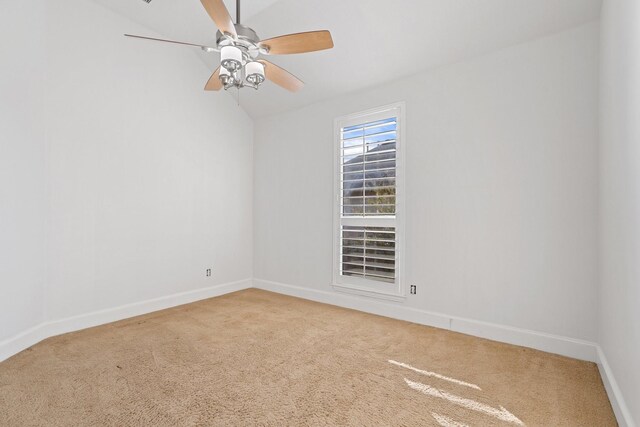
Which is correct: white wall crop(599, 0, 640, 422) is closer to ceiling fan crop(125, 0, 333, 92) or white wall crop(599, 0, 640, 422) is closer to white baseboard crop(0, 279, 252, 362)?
ceiling fan crop(125, 0, 333, 92)

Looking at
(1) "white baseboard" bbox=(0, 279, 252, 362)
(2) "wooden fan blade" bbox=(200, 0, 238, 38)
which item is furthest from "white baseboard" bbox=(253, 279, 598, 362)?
(2) "wooden fan blade" bbox=(200, 0, 238, 38)

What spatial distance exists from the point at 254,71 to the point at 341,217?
2005 mm

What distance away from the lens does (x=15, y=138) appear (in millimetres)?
2447

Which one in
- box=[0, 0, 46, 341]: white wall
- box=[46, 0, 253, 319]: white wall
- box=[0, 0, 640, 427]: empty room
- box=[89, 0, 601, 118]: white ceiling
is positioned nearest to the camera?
box=[0, 0, 640, 427]: empty room

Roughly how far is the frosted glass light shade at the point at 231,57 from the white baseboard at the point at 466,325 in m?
2.64

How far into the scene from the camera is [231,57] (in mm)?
2080

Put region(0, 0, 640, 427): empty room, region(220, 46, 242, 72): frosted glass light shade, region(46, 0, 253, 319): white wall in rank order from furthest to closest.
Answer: region(46, 0, 253, 319): white wall
region(220, 46, 242, 72): frosted glass light shade
region(0, 0, 640, 427): empty room

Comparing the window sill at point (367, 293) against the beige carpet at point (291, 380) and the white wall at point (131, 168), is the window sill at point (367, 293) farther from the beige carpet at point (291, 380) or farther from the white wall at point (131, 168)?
the white wall at point (131, 168)

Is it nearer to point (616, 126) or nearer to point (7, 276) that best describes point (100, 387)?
point (7, 276)

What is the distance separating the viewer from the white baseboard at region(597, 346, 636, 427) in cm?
154

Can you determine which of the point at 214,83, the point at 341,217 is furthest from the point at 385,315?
the point at 214,83

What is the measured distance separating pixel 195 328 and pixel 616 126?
348 centimetres

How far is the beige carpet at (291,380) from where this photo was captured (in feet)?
5.59

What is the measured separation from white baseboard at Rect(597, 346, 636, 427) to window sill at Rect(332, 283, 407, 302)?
1535 mm
